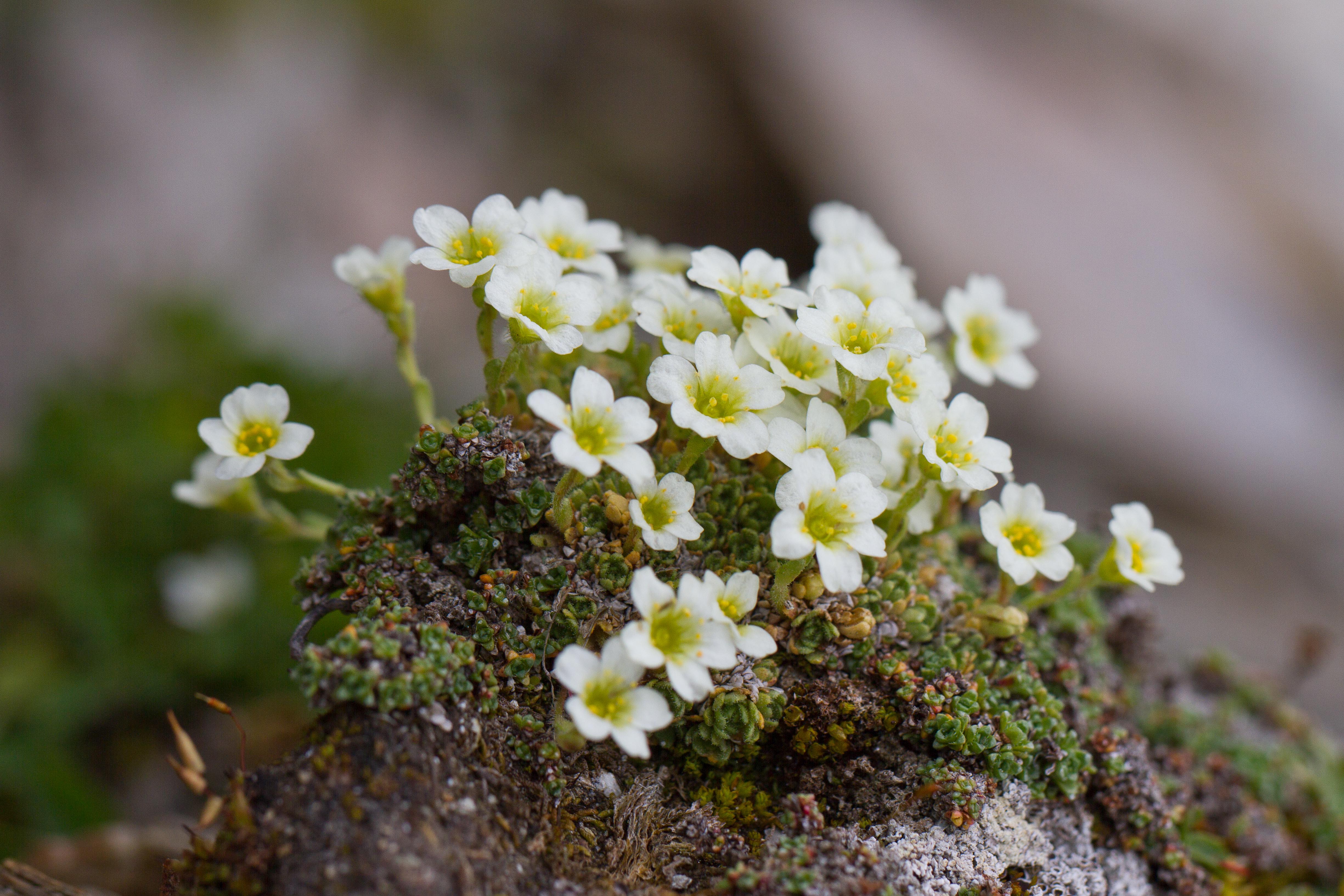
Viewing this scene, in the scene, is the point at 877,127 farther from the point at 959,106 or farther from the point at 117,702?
the point at 117,702

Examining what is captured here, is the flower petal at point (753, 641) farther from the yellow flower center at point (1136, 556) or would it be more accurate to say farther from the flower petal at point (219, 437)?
the flower petal at point (219, 437)

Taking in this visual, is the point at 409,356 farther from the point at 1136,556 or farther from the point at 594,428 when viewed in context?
the point at 1136,556

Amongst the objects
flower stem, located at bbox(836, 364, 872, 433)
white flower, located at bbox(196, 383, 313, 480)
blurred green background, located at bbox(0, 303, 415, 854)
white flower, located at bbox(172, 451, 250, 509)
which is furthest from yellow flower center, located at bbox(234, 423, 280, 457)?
blurred green background, located at bbox(0, 303, 415, 854)

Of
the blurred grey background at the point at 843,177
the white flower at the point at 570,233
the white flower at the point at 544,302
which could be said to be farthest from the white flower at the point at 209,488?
the blurred grey background at the point at 843,177

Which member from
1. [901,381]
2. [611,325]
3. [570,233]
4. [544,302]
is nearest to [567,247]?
[570,233]

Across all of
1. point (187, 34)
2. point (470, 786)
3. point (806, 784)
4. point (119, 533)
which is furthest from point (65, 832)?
point (187, 34)

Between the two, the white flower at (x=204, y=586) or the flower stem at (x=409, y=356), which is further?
the white flower at (x=204, y=586)

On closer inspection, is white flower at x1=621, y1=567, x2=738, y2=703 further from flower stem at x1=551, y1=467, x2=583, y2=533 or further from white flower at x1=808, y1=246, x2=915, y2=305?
white flower at x1=808, y1=246, x2=915, y2=305
